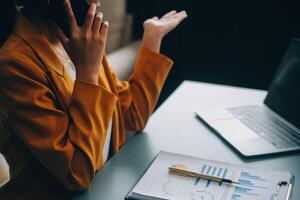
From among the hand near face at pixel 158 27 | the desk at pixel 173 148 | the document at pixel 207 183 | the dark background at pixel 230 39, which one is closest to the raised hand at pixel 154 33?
the hand near face at pixel 158 27

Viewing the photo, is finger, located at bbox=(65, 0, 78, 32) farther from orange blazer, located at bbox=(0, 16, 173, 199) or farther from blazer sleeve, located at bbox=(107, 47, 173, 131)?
blazer sleeve, located at bbox=(107, 47, 173, 131)

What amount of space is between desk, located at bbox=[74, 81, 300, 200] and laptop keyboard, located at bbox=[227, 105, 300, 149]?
2.2 inches

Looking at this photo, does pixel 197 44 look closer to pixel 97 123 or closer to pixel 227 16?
pixel 227 16

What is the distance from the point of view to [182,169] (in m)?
0.85

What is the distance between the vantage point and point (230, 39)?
2.17m

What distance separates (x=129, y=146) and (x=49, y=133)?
25 cm

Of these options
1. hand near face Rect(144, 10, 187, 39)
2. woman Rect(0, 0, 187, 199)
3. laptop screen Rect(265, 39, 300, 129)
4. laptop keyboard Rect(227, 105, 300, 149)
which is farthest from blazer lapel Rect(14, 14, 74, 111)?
laptop screen Rect(265, 39, 300, 129)

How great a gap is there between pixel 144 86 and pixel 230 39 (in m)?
1.11

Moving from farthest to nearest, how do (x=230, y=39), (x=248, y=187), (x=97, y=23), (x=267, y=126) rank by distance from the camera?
(x=230, y=39)
(x=267, y=126)
(x=97, y=23)
(x=248, y=187)

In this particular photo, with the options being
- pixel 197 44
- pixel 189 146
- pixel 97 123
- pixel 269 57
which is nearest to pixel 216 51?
pixel 197 44

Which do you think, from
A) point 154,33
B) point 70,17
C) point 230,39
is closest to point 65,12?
point 70,17

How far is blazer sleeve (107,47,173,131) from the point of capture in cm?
119

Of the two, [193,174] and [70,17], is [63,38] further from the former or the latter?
[193,174]

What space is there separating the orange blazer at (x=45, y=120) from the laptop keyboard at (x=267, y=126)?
0.43 m
